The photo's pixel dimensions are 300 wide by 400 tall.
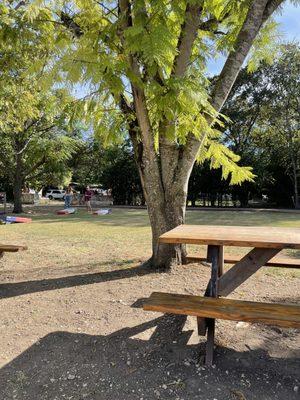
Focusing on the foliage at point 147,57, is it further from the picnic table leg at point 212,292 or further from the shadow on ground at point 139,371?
the shadow on ground at point 139,371

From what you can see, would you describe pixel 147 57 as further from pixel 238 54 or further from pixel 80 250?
pixel 80 250

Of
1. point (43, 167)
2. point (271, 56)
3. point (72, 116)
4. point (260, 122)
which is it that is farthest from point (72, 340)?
point (260, 122)

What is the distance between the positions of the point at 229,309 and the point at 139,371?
860mm

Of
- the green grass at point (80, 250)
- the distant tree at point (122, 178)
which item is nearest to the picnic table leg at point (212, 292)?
the green grass at point (80, 250)

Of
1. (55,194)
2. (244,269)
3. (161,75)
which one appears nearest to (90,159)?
(55,194)

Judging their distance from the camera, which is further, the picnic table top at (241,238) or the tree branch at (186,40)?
the tree branch at (186,40)

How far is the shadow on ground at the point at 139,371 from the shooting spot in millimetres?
2693

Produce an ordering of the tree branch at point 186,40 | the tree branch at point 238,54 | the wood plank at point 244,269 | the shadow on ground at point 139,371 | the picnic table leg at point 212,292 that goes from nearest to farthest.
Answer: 1. the shadow on ground at point 139,371
2. the picnic table leg at point 212,292
3. the wood plank at point 244,269
4. the tree branch at point 238,54
5. the tree branch at point 186,40

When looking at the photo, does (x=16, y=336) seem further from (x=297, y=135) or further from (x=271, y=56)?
(x=297, y=135)

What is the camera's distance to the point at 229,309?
2.92 m

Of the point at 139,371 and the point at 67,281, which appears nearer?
the point at 139,371

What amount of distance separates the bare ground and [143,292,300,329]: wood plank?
18.3 inches

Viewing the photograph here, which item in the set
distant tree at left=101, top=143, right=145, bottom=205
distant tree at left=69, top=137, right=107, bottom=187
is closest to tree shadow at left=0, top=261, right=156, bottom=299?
distant tree at left=101, top=143, right=145, bottom=205

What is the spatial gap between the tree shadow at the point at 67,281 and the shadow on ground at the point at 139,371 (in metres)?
1.43
